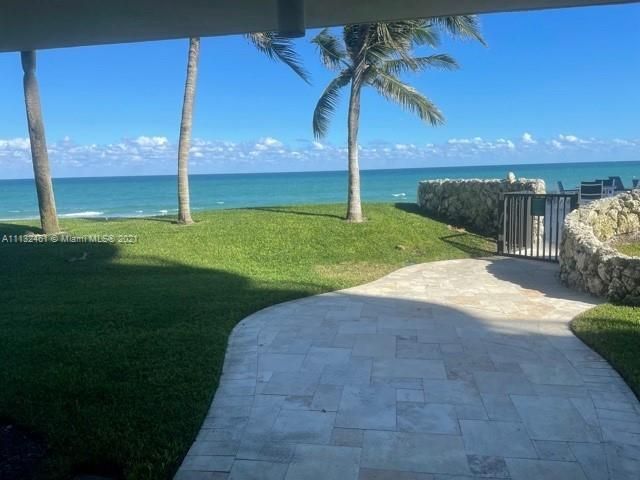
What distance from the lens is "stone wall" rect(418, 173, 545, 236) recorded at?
11781mm

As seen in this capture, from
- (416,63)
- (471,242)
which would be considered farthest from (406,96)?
(471,242)

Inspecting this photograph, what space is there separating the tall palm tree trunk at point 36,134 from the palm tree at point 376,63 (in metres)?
6.64

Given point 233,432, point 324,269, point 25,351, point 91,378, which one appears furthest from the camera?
point 324,269

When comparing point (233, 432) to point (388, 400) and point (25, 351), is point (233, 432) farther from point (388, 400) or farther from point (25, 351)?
point (25, 351)

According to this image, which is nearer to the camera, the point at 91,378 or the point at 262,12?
the point at 262,12

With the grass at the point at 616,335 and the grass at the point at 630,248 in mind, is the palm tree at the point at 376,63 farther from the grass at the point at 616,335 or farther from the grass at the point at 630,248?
the grass at the point at 616,335

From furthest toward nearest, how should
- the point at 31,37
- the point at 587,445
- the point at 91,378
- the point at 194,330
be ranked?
the point at 194,330 → the point at 91,378 → the point at 31,37 → the point at 587,445

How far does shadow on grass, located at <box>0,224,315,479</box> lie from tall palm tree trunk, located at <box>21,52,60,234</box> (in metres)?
2.74

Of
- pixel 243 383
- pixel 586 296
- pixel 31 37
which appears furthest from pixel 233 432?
pixel 586 296

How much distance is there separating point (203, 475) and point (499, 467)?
5.58 ft

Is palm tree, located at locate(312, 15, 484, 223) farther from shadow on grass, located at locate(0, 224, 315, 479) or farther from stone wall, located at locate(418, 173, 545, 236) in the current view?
shadow on grass, located at locate(0, 224, 315, 479)

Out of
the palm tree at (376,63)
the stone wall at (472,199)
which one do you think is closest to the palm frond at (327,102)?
the palm tree at (376,63)

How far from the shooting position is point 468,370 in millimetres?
4102

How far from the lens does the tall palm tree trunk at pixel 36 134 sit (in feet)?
33.9
